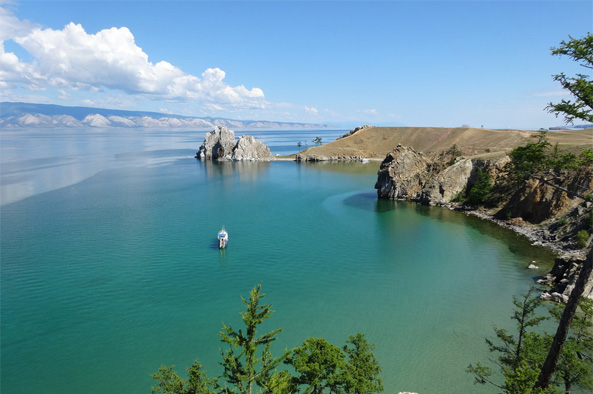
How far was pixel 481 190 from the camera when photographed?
268 ft

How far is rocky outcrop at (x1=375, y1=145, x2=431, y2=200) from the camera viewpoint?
317ft

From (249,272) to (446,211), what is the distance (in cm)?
5870

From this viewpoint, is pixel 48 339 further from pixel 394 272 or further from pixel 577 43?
pixel 577 43

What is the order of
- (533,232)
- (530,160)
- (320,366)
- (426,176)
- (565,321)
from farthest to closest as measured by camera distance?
1. (426,176)
2. (533,232)
3. (320,366)
4. (530,160)
5. (565,321)

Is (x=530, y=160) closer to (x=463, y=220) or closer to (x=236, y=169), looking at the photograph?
(x=463, y=220)

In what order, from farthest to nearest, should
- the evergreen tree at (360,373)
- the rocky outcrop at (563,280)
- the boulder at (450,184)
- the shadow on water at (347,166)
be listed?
1. the shadow on water at (347,166)
2. the boulder at (450,184)
3. the rocky outcrop at (563,280)
4. the evergreen tree at (360,373)

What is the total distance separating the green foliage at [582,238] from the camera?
5119 cm

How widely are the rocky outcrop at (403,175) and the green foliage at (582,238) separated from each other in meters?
43.6

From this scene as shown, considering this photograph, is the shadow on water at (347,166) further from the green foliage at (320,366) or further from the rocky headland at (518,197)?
the green foliage at (320,366)

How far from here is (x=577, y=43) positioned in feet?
45.3

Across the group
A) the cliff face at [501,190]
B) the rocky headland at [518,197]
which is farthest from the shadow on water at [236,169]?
the rocky headland at [518,197]

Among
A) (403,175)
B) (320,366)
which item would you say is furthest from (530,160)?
(403,175)

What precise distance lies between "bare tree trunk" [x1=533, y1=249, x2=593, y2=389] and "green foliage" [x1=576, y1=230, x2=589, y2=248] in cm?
4796

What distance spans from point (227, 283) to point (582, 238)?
5577 cm
